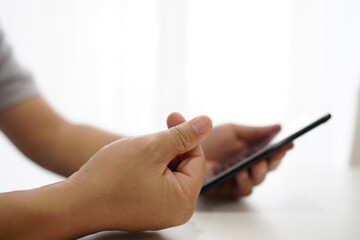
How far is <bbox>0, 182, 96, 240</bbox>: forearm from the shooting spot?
0.33 m

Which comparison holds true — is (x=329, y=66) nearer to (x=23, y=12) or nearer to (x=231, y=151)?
(x=231, y=151)

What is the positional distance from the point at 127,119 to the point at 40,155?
1395 mm

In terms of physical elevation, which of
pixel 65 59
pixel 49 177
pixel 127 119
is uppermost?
pixel 65 59

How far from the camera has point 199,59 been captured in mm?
2062

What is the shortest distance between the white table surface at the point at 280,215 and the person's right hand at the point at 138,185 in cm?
4

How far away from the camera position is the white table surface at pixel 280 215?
40 centimetres

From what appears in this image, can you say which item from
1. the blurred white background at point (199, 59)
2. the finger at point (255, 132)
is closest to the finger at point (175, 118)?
the finger at point (255, 132)

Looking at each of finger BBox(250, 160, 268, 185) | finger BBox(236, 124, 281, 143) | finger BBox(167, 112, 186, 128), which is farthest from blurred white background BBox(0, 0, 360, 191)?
finger BBox(167, 112, 186, 128)

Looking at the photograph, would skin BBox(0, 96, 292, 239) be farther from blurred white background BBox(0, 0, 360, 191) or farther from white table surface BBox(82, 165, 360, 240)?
blurred white background BBox(0, 0, 360, 191)

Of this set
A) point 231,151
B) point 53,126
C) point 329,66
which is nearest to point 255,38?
point 329,66

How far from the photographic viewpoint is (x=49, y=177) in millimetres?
739

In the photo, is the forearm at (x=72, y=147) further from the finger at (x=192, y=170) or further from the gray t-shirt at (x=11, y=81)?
the finger at (x=192, y=170)

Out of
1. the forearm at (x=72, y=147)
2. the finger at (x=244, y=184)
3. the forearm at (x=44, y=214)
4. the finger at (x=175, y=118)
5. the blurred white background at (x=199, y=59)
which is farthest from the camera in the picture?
the blurred white background at (x=199, y=59)

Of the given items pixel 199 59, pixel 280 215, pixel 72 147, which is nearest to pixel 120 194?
pixel 280 215
